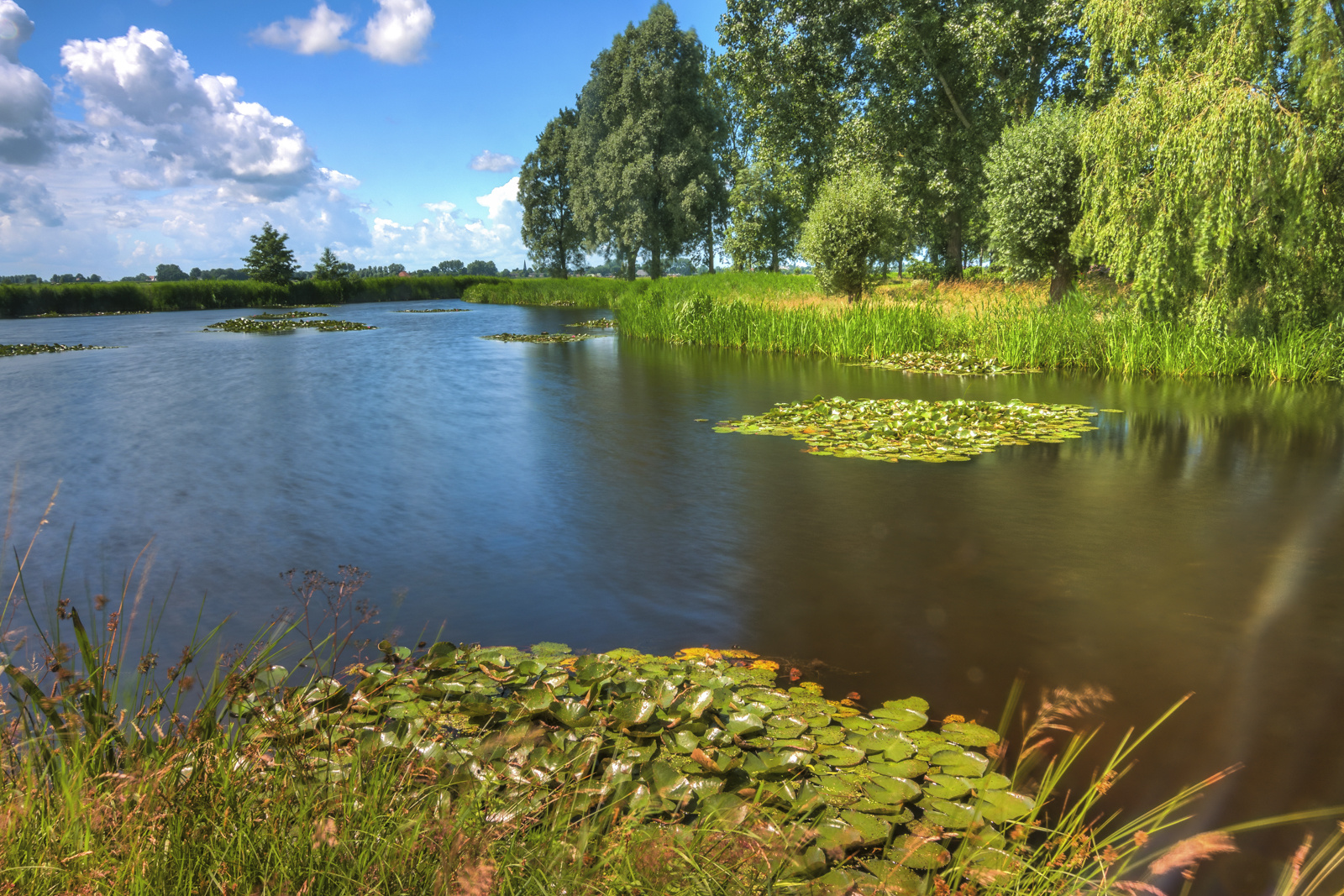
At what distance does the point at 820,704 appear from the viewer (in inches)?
147

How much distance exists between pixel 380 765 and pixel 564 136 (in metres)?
59.7

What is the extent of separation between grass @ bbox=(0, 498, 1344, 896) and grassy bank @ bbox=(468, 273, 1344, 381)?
12.9 meters

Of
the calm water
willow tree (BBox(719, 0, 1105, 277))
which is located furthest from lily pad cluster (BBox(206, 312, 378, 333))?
the calm water

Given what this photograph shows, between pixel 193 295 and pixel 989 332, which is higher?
pixel 193 295

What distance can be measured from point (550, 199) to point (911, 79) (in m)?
38.0

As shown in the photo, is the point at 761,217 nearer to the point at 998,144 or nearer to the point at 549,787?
the point at 998,144

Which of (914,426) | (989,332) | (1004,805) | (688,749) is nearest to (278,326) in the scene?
(989,332)

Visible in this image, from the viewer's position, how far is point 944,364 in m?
16.6

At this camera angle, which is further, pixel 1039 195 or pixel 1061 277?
pixel 1061 277

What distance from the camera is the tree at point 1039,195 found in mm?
19391

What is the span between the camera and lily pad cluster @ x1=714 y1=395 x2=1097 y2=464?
9297 mm

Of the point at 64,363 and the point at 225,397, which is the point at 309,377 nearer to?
the point at 225,397

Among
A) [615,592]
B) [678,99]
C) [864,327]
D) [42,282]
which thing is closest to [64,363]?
[864,327]

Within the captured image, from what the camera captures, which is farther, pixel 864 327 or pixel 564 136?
pixel 564 136
